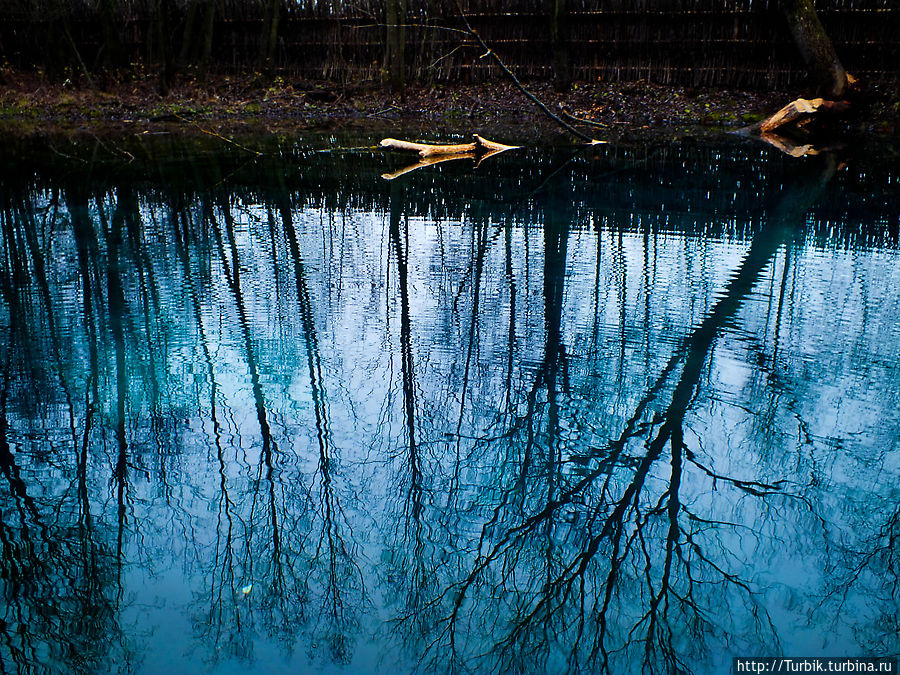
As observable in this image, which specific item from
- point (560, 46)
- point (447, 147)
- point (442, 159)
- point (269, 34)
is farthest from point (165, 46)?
point (442, 159)

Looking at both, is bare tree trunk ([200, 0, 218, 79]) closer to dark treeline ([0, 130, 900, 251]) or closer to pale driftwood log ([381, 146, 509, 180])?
dark treeline ([0, 130, 900, 251])

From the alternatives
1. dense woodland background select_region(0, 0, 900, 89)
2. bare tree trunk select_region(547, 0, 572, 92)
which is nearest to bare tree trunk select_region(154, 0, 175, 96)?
dense woodland background select_region(0, 0, 900, 89)

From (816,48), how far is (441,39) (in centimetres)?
962

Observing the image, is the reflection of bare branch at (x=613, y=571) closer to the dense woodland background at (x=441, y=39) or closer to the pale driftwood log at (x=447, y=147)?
the pale driftwood log at (x=447, y=147)

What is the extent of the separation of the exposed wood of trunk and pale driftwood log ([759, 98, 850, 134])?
1.28 feet

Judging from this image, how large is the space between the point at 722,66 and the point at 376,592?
17.9 m

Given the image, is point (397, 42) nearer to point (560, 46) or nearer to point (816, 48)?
point (560, 46)

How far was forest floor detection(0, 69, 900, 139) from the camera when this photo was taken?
16156 mm

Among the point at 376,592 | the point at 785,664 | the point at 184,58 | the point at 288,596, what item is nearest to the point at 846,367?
the point at 785,664

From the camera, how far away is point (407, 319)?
18.0 ft

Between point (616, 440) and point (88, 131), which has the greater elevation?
point (88, 131)

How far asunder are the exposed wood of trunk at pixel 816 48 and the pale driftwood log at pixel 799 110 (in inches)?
15.4

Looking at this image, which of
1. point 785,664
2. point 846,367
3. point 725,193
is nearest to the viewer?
point 785,664

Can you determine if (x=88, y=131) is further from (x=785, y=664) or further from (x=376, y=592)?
(x=785, y=664)
